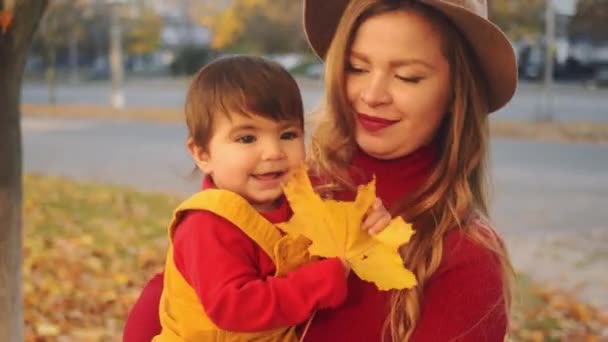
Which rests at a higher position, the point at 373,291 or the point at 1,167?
the point at 373,291

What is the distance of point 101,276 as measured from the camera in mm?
6207

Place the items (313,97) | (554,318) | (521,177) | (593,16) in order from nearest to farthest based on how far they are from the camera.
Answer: (554,318) → (521,177) → (593,16) → (313,97)

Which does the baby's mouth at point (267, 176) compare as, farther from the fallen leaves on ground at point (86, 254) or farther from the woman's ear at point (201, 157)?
the fallen leaves on ground at point (86, 254)

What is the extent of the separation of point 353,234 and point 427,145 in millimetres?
378

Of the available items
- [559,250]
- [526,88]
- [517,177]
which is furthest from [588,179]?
[526,88]

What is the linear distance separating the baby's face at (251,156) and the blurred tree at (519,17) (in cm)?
1959

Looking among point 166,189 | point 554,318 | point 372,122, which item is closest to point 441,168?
point 372,122

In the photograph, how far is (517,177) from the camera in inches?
437

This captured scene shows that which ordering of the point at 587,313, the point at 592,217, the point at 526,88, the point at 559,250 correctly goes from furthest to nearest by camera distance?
1. the point at 526,88
2. the point at 592,217
3. the point at 559,250
4. the point at 587,313

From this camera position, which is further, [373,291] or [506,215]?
[506,215]

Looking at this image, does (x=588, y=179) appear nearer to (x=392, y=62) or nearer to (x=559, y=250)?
(x=559, y=250)

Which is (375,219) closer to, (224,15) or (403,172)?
(403,172)

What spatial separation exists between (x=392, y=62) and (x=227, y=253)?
53 centimetres

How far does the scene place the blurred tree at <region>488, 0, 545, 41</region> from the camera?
834 inches
